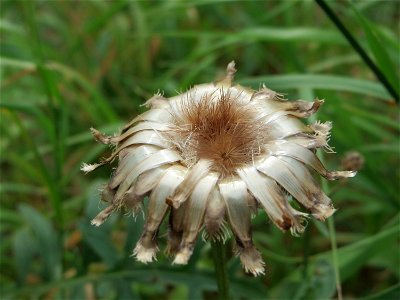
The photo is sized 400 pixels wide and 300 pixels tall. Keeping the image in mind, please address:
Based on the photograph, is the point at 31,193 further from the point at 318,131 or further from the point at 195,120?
the point at 318,131

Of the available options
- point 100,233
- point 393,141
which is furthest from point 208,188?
point 393,141

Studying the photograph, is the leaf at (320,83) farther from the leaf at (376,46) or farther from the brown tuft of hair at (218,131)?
the brown tuft of hair at (218,131)

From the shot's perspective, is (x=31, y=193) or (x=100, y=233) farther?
(x=31, y=193)

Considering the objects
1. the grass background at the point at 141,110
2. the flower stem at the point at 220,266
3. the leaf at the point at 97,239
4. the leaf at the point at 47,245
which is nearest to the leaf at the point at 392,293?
the grass background at the point at 141,110

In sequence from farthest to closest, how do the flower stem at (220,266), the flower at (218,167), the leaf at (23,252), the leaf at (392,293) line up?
the leaf at (23,252) → the leaf at (392,293) → the flower stem at (220,266) → the flower at (218,167)

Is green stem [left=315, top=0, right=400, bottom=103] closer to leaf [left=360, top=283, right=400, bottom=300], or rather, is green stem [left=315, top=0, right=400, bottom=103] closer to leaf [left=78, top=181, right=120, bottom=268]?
leaf [left=360, top=283, right=400, bottom=300]

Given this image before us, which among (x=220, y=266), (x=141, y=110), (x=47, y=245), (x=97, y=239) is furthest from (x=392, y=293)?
(x=141, y=110)
